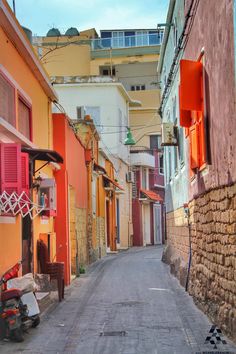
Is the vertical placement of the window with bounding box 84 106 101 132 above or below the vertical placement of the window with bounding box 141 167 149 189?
above

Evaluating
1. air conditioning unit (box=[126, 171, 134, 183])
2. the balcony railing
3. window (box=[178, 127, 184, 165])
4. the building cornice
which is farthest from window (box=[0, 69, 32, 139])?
the balcony railing

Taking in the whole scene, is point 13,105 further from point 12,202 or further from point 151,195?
point 151,195

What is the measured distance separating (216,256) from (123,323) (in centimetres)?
208

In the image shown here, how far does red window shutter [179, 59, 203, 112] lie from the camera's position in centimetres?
1078

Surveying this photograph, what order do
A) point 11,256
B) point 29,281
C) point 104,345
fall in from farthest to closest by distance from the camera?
point 11,256 → point 29,281 → point 104,345

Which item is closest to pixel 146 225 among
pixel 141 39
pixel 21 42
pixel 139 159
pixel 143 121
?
pixel 139 159

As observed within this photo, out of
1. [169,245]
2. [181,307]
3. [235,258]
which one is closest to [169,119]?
[169,245]

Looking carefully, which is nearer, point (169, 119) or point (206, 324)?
point (206, 324)

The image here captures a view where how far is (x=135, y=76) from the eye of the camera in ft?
141

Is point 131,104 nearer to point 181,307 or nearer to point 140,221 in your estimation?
point 140,221

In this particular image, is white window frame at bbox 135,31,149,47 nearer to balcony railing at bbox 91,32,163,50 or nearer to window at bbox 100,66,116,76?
balcony railing at bbox 91,32,163,50

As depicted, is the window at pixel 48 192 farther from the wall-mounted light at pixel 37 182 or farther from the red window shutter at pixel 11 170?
the red window shutter at pixel 11 170

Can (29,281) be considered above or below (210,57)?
below

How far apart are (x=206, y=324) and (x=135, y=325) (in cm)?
120
